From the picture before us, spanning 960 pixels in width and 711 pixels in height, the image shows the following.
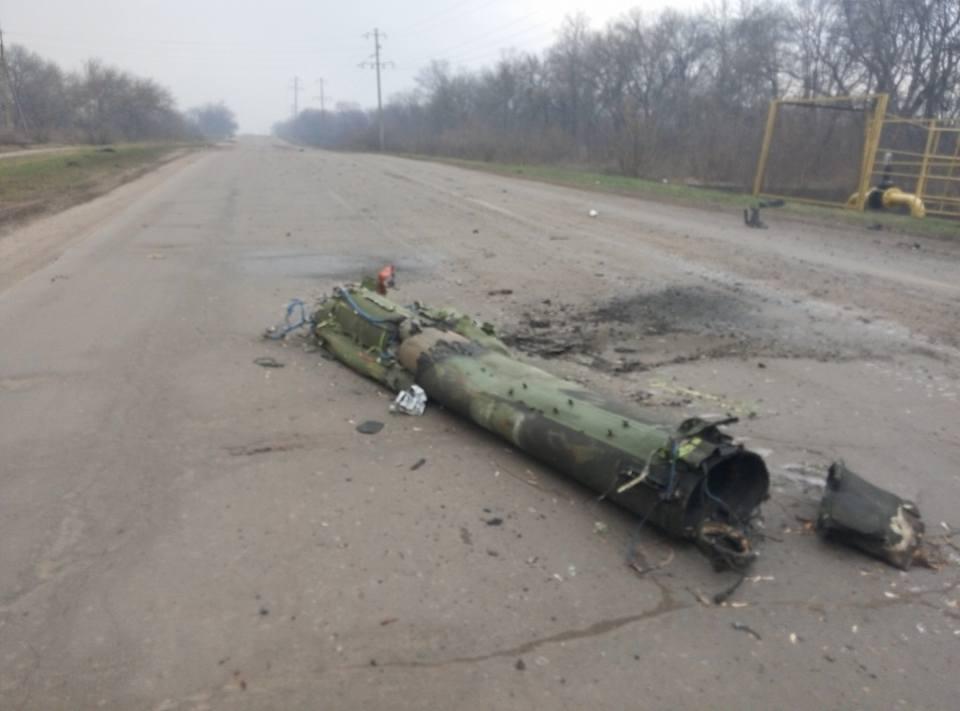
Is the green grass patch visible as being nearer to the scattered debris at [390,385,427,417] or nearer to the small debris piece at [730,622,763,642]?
the scattered debris at [390,385,427,417]

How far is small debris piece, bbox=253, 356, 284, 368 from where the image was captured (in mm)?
6015

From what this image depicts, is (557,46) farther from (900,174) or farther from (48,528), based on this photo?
(48,528)

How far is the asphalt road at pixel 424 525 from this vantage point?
2756mm

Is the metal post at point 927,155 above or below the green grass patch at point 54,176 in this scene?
above

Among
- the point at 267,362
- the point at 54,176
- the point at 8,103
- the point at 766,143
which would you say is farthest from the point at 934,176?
the point at 8,103

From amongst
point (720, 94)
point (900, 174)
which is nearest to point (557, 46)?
point (720, 94)

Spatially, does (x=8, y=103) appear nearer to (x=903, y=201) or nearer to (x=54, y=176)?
(x=54, y=176)

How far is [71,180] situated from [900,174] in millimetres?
23421

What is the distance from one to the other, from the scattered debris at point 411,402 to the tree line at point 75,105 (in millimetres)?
56193

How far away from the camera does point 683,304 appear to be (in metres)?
8.41

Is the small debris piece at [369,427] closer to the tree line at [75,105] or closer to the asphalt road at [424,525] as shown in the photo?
the asphalt road at [424,525]

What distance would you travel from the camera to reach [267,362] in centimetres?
608

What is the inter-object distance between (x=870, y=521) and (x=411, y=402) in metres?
2.70

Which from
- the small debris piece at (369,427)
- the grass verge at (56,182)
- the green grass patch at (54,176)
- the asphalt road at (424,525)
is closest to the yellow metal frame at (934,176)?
the asphalt road at (424,525)
